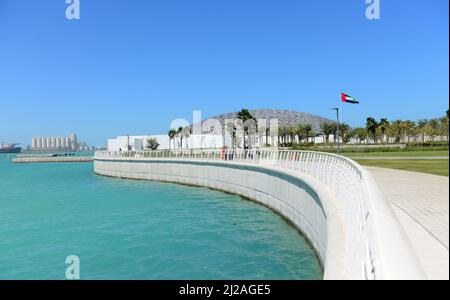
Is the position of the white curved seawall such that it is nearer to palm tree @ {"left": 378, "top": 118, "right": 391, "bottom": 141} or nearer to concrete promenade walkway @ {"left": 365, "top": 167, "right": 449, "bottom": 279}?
concrete promenade walkway @ {"left": 365, "top": 167, "right": 449, "bottom": 279}

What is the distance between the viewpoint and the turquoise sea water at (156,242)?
11.9 meters

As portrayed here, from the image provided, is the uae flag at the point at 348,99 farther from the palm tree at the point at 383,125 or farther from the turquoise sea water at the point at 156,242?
the palm tree at the point at 383,125

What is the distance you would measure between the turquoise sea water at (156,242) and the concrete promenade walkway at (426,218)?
3.20 meters

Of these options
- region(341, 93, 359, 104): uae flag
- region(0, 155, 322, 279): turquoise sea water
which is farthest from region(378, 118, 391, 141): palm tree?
region(0, 155, 322, 279): turquoise sea water

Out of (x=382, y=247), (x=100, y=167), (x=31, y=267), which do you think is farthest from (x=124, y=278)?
(x=100, y=167)

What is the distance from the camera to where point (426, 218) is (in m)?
8.12

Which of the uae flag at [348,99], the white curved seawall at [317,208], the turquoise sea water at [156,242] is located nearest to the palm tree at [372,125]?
the white curved seawall at [317,208]

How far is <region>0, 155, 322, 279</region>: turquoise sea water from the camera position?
11.9 metres

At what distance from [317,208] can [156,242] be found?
6588mm

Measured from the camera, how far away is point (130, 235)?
17078 mm

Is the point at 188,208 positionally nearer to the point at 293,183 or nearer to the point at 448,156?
the point at 293,183

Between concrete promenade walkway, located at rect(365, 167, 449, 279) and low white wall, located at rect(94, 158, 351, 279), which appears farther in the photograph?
low white wall, located at rect(94, 158, 351, 279)
